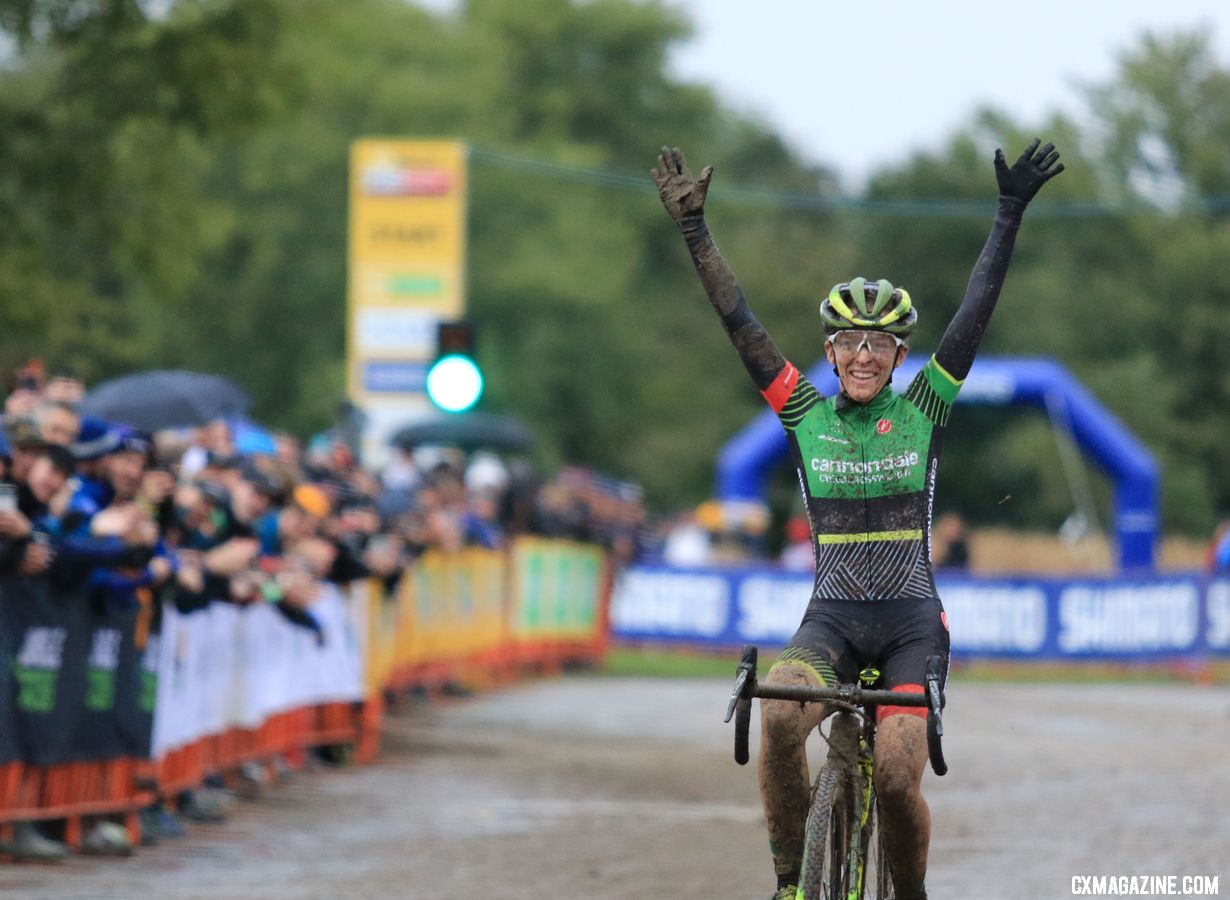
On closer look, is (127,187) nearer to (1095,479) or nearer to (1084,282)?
(1095,479)

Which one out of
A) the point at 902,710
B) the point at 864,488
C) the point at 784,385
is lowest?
the point at 902,710

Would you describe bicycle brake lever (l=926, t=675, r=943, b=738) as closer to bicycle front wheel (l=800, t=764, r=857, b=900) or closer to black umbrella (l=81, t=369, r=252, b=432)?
bicycle front wheel (l=800, t=764, r=857, b=900)

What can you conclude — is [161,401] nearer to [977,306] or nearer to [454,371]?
[454,371]

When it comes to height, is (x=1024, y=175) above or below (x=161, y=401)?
above

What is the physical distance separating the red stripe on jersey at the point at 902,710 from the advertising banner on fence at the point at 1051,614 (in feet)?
69.7

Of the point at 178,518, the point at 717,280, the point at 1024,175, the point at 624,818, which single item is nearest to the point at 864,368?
the point at 717,280

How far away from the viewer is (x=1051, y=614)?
95.9 feet

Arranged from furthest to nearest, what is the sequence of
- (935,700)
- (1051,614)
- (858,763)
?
(1051,614) → (858,763) → (935,700)

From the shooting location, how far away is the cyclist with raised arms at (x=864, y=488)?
24.6 ft

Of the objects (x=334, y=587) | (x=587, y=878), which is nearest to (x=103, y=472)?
(x=587, y=878)

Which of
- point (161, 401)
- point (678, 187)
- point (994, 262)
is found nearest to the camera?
point (994, 262)

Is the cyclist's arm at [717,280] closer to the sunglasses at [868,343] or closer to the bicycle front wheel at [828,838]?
the sunglasses at [868,343]

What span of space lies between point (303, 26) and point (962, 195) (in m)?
50.4

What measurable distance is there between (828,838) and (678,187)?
245 centimetres
